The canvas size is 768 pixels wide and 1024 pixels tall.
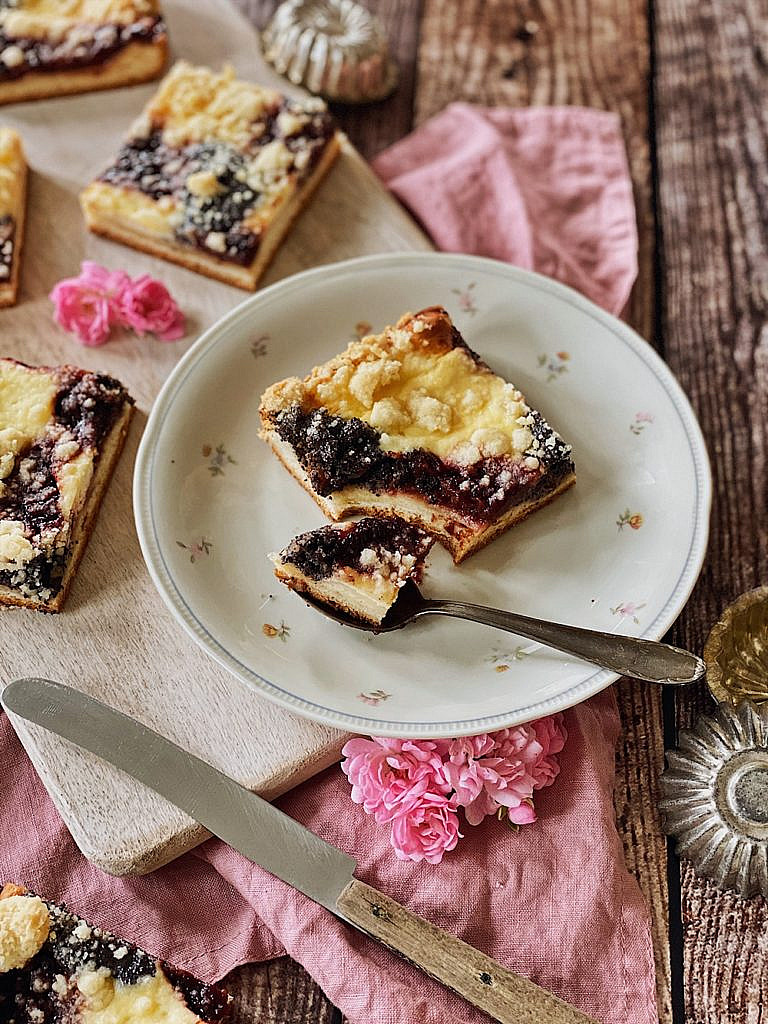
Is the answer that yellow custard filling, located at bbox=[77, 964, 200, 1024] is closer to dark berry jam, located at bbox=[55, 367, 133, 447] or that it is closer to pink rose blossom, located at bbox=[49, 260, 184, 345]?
dark berry jam, located at bbox=[55, 367, 133, 447]

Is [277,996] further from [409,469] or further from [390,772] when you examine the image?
[409,469]

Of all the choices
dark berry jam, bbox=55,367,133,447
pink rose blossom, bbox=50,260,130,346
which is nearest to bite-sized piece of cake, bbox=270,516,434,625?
dark berry jam, bbox=55,367,133,447

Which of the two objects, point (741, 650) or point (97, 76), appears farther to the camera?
point (97, 76)

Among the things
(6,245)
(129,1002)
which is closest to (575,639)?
(129,1002)

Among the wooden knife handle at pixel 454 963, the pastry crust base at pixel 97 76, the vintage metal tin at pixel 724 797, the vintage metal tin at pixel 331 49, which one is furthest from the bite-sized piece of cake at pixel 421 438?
the pastry crust base at pixel 97 76

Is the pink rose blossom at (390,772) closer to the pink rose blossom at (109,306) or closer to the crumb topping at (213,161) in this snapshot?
the pink rose blossom at (109,306)

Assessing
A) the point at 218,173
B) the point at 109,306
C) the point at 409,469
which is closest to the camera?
the point at 409,469

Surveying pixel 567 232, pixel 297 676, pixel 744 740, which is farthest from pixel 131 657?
pixel 567 232
